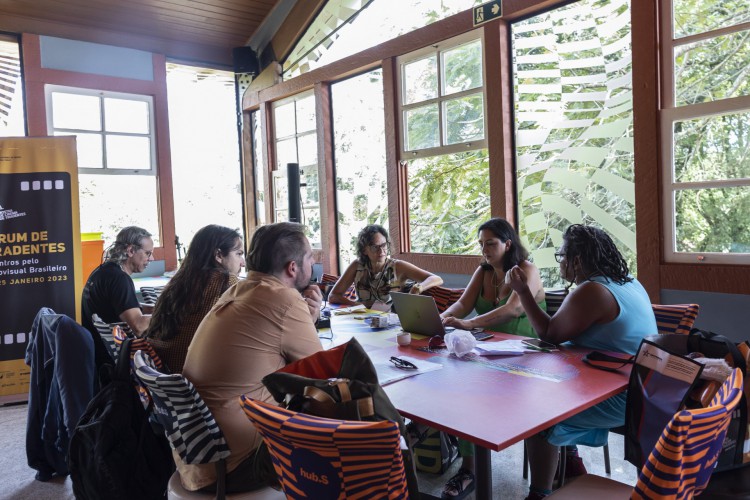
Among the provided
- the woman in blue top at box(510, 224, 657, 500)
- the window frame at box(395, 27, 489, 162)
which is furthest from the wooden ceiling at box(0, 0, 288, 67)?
the woman in blue top at box(510, 224, 657, 500)

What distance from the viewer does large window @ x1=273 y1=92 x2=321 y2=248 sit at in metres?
6.35

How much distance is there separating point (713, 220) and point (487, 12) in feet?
7.59

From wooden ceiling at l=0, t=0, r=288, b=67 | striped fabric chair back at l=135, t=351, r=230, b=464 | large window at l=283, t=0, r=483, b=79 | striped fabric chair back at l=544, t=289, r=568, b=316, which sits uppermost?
wooden ceiling at l=0, t=0, r=288, b=67

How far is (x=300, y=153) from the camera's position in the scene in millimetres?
6562

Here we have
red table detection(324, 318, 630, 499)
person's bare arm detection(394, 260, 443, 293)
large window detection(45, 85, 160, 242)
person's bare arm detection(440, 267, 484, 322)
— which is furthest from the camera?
large window detection(45, 85, 160, 242)

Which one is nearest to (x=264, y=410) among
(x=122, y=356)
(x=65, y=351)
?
(x=122, y=356)

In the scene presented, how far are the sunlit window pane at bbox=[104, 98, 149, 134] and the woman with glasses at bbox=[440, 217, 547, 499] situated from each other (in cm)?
494

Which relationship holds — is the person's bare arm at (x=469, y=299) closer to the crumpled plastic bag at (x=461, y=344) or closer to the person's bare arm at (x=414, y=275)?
the person's bare arm at (x=414, y=275)

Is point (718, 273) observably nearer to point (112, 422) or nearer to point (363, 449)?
point (363, 449)

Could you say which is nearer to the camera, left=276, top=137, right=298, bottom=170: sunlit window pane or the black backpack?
the black backpack

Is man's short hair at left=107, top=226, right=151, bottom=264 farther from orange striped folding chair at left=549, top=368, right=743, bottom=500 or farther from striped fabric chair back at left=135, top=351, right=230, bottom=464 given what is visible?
orange striped folding chair at left=549, top=368, right=743, bottom=500

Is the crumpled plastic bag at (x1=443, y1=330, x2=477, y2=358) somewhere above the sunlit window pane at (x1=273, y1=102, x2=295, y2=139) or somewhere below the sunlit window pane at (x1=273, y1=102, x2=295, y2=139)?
below

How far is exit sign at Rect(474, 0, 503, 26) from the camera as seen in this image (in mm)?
4215

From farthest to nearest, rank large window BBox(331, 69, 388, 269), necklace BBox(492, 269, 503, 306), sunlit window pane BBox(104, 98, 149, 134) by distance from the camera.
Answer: sunlit window pane BBox(104, 98, 149, 134)
large window BBox(331, 69, 388, 269)
necklace BBox(492, 269, 503, 306)
